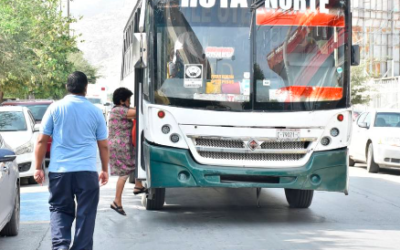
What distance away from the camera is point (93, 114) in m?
6.95

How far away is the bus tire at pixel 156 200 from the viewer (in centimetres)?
1123

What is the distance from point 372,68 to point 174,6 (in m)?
64.3

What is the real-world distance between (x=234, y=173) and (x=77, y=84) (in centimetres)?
357

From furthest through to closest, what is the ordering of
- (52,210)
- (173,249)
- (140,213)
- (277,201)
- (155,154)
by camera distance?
1. (277,201)
2. (140,213)
3. (155,154)
4. (173,249)
5. (52,210)

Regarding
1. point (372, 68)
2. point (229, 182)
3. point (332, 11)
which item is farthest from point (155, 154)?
point (372, 68)

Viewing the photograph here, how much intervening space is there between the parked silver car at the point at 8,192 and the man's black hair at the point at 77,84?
1.24 m

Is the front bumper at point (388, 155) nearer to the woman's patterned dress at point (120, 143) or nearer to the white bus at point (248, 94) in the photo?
the white bus at point (248, 94)

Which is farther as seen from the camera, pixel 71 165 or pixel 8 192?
pixel 8 192

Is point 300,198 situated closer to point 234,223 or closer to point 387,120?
point 234,223

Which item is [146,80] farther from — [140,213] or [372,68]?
[372,68]

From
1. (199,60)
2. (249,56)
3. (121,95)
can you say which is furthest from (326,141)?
(121,95)

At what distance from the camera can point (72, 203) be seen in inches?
273

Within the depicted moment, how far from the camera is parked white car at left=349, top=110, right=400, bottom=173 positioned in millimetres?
18750

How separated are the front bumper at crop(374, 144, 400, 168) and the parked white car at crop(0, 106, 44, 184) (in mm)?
7845
